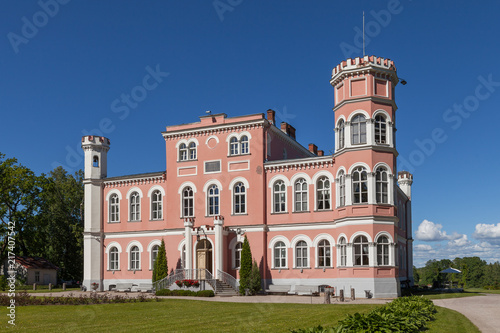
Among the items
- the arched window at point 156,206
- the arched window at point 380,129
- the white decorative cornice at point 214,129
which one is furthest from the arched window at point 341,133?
the arched window at point 156,206

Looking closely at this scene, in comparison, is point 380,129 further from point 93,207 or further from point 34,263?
point 34,263

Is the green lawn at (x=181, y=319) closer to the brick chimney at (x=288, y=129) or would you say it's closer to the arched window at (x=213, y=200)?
the arched window at (x=213, y=200)

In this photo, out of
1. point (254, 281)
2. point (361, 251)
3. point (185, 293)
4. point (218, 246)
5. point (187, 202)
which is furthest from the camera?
point (187, 202)

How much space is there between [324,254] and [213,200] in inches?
350

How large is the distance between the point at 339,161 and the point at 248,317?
54.3 ft

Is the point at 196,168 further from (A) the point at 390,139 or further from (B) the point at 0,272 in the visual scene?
(B) the point at 0,272

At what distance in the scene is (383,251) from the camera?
3150 cm

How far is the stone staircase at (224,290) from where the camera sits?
33950 millimetres

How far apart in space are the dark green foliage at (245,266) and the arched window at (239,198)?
271 centimetres

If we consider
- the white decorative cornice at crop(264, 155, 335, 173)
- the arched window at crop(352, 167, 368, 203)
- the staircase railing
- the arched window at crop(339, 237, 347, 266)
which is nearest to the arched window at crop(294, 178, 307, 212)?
the white decorative cornice at crop(264, 155, 335, 173)

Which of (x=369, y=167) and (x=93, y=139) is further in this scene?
(x=93, y=139)

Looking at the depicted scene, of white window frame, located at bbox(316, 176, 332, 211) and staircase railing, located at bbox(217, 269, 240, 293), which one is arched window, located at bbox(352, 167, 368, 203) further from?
staircase railing, located at bbox(217, 269, 240, 293)

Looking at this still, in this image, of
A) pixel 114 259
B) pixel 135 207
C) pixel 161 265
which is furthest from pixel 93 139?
pixel 161 265

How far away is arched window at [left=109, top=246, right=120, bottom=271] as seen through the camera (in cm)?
4156
